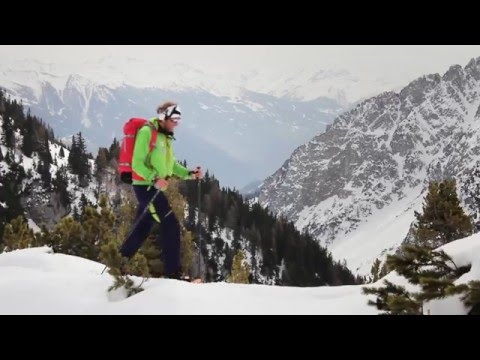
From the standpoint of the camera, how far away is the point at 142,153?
6.33 meters

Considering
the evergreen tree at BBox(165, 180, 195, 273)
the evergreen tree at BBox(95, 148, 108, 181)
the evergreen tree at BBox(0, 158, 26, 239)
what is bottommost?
the evergreen tree at BBox(165, 180, 195, 273)

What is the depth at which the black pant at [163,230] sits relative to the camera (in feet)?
21.9

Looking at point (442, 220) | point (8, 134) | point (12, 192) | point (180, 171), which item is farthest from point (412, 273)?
point (8, 134)

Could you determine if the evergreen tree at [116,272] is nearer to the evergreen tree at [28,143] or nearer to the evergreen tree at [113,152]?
the evergreen tree at [113,152]

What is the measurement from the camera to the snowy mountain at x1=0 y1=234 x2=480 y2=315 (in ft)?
15.1

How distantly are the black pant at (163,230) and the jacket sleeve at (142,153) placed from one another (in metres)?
0.28

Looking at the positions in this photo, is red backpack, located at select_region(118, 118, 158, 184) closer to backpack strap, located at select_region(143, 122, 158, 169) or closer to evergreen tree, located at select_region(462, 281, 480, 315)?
backpack strap, located at select_region(143, 122, 158, 169)

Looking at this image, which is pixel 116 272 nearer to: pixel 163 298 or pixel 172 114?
pixel 163 298

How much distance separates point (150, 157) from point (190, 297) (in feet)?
6.74

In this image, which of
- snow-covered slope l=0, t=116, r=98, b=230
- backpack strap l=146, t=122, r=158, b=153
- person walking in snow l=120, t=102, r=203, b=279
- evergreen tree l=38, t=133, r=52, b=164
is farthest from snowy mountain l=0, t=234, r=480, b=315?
evergreen tree l=38, t=133, r=52, b=164

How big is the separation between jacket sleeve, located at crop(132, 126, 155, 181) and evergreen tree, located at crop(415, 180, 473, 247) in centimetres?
2286
